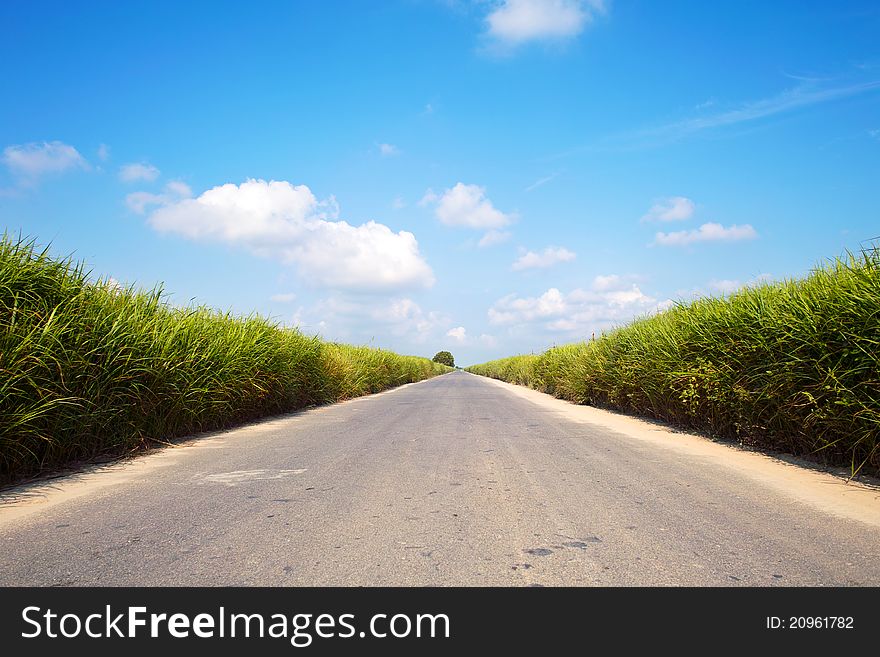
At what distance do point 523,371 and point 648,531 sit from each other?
28.2 meters

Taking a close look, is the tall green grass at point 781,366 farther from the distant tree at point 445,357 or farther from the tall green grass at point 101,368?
the distant tree at point 445,357

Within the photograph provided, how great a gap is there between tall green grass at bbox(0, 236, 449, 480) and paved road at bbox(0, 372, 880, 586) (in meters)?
0.57

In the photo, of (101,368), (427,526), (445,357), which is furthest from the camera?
(445,357)

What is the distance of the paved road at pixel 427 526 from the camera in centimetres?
234

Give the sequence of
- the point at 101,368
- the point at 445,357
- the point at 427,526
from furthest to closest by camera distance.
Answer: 1. the point at 445,357
2. the point at 101,368
3. the point at 427,526

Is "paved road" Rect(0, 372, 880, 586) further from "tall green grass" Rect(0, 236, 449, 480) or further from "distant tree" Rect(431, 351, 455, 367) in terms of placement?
"distant tree" Rect(431, 351, 455, 367)

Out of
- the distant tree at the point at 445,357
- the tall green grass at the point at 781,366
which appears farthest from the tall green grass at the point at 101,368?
the distant tree at the point at 445,357

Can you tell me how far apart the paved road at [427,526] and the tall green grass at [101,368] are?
565 mm

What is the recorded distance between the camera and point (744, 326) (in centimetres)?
640

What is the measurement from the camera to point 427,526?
2996 millimetres

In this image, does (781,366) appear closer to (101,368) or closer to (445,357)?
(101,368)

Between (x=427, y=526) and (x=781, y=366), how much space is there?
15.1 feet

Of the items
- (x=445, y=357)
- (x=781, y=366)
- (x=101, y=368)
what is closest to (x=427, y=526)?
(x=101, y=368)

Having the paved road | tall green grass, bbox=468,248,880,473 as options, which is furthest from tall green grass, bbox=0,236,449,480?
tall green grass, bbox=468,248,880,473
